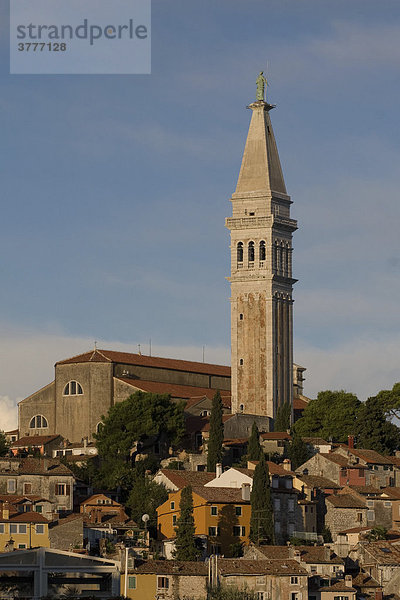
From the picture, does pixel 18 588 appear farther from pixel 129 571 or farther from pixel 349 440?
pixel 349 440

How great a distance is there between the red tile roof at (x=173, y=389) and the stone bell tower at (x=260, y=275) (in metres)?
3.06

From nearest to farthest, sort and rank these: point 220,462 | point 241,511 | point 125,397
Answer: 1. point 241,511
2. point 220,462
3. point 125,397

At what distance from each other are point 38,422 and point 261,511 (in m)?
34.6

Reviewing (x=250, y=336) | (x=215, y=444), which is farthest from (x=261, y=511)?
(x=250, y=336)

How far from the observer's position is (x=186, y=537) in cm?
9162

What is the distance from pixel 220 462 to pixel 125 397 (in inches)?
596

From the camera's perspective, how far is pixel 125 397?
122812mm

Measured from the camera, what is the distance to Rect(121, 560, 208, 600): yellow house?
85875 millimetres

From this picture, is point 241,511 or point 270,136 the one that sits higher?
point 270,136

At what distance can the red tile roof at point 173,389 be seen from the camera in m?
124

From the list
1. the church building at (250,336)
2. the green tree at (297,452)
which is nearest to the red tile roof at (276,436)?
the green tree at (297,452)

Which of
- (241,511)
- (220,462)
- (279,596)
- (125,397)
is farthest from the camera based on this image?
(125,397)

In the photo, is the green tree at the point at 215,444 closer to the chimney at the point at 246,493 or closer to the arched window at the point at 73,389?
the chimney at the point at 246,493

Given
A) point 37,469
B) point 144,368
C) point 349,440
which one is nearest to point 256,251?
point 144,368
